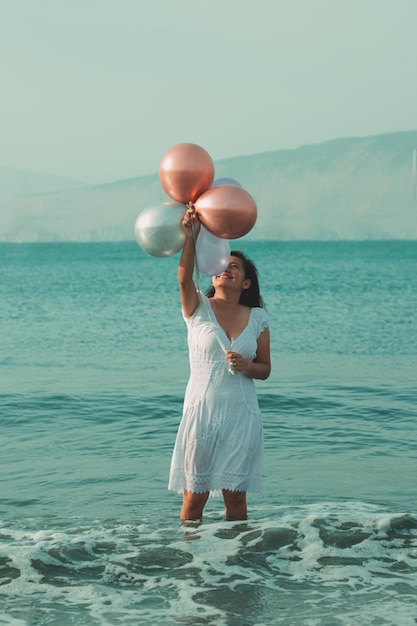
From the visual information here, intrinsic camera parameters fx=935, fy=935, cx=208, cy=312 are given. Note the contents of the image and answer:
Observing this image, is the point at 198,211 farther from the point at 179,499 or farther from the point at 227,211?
the point at 179,499

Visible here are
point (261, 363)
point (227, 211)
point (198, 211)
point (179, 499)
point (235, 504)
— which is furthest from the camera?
point (179, 499)

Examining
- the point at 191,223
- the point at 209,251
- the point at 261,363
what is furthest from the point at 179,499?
the point at 191,223

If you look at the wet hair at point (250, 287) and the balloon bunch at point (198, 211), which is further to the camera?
the wet hair at point (250, 287)

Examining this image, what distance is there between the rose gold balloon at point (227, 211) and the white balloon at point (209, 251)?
79 mm

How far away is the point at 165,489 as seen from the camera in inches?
302

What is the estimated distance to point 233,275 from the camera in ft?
18.8

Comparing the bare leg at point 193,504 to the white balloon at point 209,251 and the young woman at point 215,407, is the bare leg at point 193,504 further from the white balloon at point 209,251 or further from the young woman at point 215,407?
the white balloon at point 209,251

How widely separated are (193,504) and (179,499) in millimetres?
1625

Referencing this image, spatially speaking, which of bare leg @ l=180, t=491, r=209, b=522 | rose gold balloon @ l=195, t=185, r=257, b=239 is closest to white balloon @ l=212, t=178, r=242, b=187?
rose gold balloon @ l=195, t=185, r=257, b=239

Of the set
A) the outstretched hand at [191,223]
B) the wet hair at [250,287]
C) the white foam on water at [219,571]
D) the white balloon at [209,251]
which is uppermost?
the outstretched hand at [191,223]

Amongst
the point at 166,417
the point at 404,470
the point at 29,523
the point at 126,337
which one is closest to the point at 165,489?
the point at 29,523

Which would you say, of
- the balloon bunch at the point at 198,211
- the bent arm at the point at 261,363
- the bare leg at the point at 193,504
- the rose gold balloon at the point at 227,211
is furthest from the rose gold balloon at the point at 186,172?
the bare leg at the point at 193,504

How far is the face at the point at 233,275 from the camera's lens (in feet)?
18.8

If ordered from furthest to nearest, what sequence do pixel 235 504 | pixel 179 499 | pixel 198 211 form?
pixel 179 499 → pixel 235 504 → pixel 198 211
